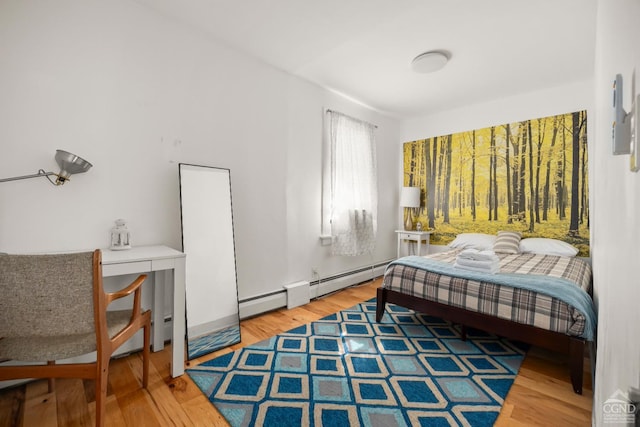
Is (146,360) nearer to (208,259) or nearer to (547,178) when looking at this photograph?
(208,259)

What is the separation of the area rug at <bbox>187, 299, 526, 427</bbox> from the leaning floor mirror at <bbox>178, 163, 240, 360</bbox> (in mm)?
249

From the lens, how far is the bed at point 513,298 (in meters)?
1.83

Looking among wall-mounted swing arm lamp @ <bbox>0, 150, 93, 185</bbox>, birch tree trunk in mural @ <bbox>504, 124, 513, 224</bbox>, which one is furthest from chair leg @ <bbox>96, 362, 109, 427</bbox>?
birch tree trunk in mural @ <bbox>504, 124, 513, 224</bbox>

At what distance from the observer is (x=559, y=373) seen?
6.44 ft

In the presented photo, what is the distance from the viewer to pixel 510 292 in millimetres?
2084

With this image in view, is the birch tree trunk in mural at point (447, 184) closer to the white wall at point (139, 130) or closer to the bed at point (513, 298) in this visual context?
the bed at point (513, 298)

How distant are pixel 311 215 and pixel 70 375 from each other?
8.32 feet

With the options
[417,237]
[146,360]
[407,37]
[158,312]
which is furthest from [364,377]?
[417,237]

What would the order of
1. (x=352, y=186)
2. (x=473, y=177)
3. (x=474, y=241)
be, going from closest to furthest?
(x=474, y=241)
(x=352, y=186)
(x=473, y=177)

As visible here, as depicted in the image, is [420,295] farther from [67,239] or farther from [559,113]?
[559,113]

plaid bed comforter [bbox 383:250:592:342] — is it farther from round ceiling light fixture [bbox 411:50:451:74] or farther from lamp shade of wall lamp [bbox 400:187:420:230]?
round ceiling light fixture [bbox 411:50:451:74]

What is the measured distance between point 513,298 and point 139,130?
3044 mm

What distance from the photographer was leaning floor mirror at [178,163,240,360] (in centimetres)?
227

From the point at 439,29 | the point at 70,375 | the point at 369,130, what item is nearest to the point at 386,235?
the point at 369,130
